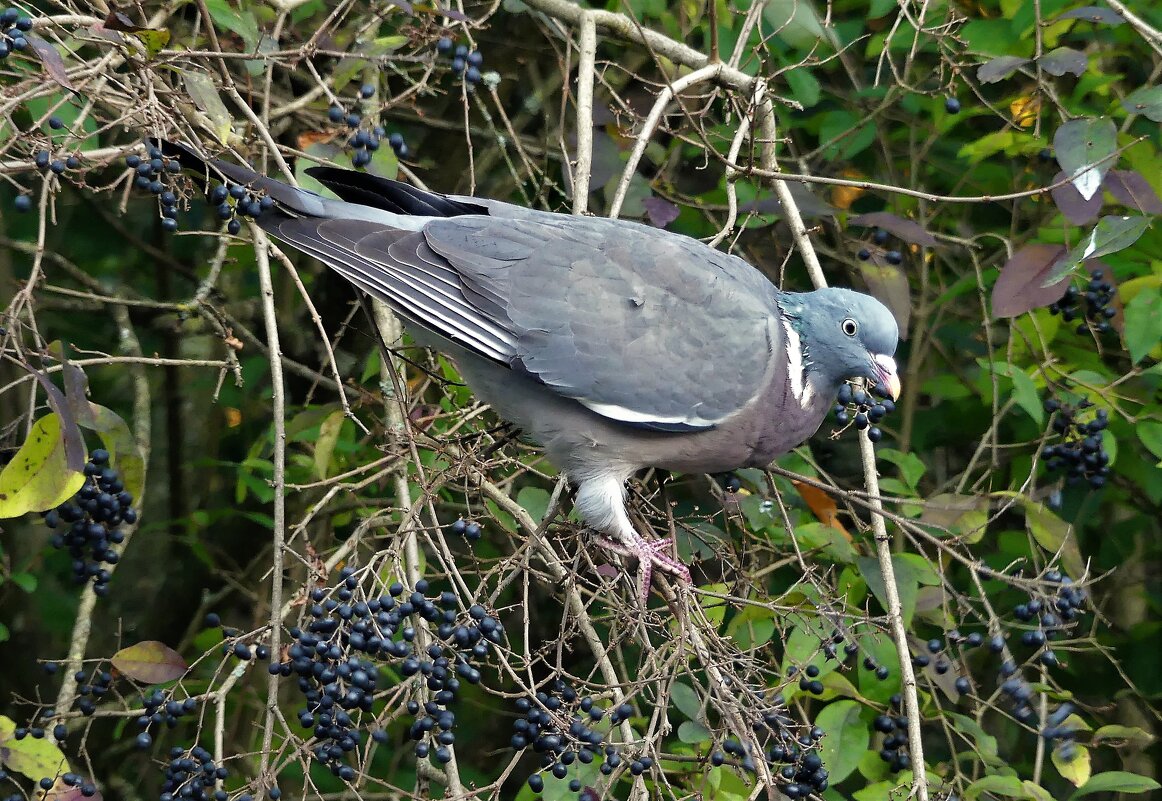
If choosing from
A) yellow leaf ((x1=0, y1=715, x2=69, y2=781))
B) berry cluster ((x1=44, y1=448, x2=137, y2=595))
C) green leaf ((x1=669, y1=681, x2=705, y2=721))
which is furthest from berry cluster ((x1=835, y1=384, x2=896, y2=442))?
yellow leaf ((x1=0, y1=715, x2=69, y2=781))

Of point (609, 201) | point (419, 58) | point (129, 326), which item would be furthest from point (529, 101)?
point (129, 326)

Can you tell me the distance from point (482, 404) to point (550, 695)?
3.42ft

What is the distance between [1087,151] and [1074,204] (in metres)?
0.16

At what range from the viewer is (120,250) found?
182 inches

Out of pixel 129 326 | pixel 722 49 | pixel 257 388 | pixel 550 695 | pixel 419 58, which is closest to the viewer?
pixel 550 695

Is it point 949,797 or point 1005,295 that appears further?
point 1005,295

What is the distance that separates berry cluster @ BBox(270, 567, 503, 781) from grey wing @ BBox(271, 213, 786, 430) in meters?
0.77

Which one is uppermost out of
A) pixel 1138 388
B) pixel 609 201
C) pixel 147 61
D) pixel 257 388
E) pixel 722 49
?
pixel 147 61

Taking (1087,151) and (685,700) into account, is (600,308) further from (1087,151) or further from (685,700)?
(1087,151)

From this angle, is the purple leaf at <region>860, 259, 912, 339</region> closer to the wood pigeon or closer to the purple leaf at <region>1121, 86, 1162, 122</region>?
the wood pigeon

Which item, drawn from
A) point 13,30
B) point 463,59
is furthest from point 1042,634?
point 13,30

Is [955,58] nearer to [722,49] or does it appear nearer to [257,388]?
[722,49]

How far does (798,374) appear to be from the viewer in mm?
3092

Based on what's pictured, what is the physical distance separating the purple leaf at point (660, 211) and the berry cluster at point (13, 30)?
5.26 feet
